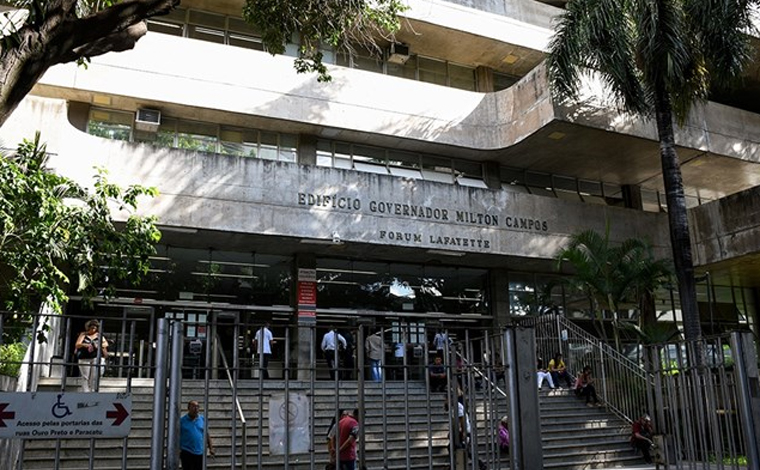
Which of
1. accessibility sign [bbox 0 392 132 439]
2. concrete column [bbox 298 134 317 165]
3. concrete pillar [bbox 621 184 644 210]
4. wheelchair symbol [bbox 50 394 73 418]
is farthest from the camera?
concrete pillar [bbox 621 184 644 210]

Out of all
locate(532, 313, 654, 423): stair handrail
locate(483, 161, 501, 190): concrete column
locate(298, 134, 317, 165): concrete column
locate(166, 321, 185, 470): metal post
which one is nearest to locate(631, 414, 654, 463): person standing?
locate(532, 313, 654, 423): stair handrail

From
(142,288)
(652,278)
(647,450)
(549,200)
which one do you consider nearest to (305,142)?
(142,288)

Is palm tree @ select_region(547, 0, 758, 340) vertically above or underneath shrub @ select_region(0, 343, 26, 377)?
above

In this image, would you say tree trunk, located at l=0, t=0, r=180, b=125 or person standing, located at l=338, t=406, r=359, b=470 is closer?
Answer: tree trunk, located at l=0, t=0, r=180, b=125

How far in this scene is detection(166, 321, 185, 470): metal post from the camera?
530cm

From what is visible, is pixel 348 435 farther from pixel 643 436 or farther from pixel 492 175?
pixel 492 175

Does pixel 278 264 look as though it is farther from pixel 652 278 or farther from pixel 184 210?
pixel 652 278

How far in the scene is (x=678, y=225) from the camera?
15.4 meters

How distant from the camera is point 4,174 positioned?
9508 mm

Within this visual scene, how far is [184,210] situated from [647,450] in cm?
1105

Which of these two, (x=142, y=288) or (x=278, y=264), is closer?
(x=142, y=288)

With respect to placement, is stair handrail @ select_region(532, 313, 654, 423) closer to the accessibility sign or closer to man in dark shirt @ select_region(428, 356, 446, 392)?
man in dark shirt @ select_region(428, 356, 446, 392)

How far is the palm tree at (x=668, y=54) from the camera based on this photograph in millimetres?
15039

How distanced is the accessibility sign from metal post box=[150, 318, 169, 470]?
0.97ft
